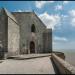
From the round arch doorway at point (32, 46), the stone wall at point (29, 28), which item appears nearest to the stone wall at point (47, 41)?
the stone wall at point (29, 28)

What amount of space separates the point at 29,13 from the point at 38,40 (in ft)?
17.3

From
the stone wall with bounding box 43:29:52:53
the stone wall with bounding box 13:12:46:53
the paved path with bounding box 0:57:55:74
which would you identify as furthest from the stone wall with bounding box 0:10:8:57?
the stone wall with bounding box 43:29:52:53

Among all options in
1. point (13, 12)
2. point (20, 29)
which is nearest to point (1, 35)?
point (20, 29)

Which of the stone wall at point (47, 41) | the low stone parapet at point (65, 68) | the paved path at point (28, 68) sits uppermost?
the stone wall at point (47, 41)

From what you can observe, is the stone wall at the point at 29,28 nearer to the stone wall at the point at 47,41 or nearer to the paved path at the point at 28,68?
the stone wall at the point at 47,41

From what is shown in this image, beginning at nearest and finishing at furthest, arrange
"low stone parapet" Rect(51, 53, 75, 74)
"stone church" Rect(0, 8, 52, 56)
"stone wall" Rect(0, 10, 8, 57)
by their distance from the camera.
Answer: "low stone parapet" Rect(51, 53, 75, 74), "stone wall" Rect(0, 10, 8, 57), "stone church" Rect(0, 8, 52, 56)

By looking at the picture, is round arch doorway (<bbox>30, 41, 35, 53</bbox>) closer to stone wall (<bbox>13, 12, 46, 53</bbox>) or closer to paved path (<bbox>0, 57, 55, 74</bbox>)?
stone wall (<bbox>13, 12, 46, 53</bbox>)

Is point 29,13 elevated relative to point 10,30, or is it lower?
elevated

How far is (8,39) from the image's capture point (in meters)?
26.2

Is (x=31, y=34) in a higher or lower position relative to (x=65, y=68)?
higher

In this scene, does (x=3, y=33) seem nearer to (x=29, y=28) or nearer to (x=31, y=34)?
(x=29, y=28)

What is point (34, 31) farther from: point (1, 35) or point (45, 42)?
point (1, 35)

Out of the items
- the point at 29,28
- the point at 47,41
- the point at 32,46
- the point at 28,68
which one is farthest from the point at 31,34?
the point at 28,68

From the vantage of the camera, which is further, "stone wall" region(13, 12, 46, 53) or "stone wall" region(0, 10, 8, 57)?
"stone wall" region(13, 12, 46, 53)
